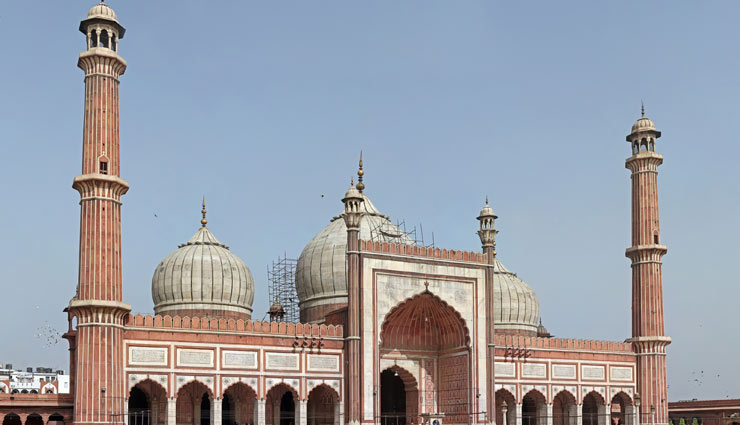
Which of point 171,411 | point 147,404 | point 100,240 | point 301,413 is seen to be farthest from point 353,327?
point 100,240

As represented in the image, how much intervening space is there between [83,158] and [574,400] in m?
16.9

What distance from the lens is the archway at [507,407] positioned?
29266 mm

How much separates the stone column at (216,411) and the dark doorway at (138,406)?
2377 millimetres

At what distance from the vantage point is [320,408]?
28.1 meters

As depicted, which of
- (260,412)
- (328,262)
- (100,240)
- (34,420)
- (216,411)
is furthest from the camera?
(328,262)

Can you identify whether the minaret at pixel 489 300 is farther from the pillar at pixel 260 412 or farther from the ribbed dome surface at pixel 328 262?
the pillar at pixel 260 412

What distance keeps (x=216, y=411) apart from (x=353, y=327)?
4366 mm

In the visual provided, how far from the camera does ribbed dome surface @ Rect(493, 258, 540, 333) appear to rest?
3419cm

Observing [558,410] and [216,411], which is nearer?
[216,411]

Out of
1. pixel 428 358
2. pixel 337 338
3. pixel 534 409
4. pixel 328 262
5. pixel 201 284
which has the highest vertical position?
pixel 328 262

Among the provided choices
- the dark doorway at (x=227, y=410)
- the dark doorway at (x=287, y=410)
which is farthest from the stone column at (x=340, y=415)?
the dark doorway at (x=227, y=410)

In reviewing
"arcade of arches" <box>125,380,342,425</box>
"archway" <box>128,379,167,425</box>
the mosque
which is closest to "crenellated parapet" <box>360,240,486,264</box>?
the mosque

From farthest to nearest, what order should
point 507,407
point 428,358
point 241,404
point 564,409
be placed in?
point 564,409 → point 507,407 → point 428,358 → point 241,404

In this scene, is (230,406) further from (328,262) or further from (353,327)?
A: (328,262)
